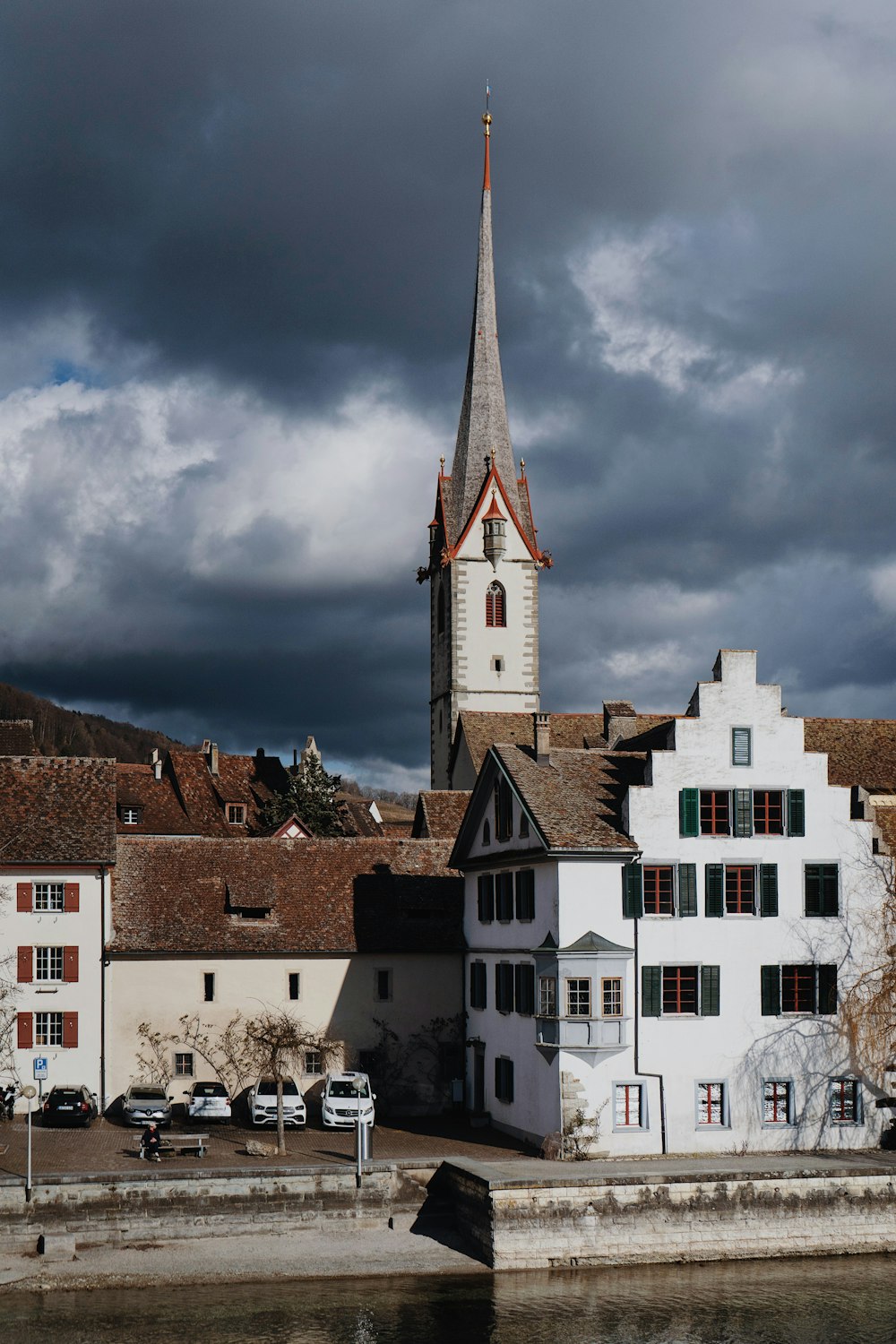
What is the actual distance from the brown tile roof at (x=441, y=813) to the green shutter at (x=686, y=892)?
18551 mm

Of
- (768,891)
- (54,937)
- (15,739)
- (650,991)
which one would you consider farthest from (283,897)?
(768,891)

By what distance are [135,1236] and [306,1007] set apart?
1547 cm

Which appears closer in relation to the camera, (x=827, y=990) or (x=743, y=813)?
(x=827, y=990)

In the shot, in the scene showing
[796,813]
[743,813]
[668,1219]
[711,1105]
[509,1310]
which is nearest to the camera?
[509,1310]

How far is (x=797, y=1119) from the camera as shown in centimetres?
4422

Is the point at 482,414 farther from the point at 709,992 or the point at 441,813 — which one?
the point at 709,992

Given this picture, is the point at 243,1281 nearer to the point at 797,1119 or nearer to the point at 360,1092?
the point at 360,1092

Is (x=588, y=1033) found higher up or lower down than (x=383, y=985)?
lower down

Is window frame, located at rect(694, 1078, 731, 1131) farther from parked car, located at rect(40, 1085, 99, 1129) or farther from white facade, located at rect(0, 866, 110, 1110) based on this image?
white facade, located at rect(0, 866, 110, 1110)

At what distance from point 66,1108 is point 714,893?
66.0ft

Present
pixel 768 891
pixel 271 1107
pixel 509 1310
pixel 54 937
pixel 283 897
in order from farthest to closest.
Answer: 1. pixel 283 897
2. pixel 54 937
3. pixel 271 1107
4. pixel 768 891
5. pixel 509 1310

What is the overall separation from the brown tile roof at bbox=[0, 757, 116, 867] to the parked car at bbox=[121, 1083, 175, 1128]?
779cm

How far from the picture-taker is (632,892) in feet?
144

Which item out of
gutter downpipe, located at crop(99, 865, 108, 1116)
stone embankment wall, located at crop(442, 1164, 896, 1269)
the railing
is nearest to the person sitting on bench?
stone embankment wall, located at crop(442, 1164, 896, 1269)
